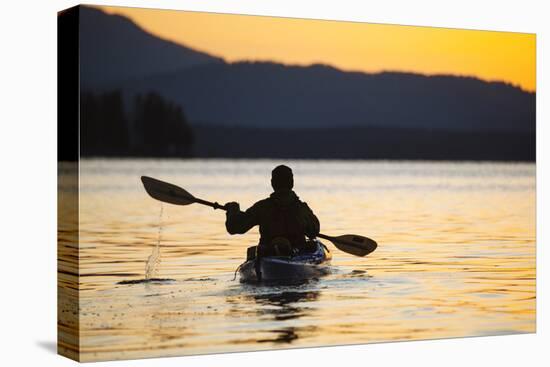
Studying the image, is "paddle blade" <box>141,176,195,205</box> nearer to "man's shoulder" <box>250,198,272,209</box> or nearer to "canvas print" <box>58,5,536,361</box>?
"canvas print" <box>58,5,536,361</box>

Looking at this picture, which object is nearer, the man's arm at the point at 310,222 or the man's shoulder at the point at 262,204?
the man's shoulder at the point at 262,204

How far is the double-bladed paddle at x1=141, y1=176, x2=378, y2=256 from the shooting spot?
11.8m

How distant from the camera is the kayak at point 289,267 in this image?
12.3 m

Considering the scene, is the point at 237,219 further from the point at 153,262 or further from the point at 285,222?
the point at 153,262

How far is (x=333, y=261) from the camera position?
1264 cm

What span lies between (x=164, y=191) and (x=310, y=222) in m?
1.56

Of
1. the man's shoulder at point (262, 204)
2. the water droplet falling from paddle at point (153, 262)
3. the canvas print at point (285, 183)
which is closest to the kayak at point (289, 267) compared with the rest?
the canvas print at point (285, 183)

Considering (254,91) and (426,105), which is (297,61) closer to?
(254,91)

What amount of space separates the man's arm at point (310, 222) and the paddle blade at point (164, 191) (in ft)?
4.09

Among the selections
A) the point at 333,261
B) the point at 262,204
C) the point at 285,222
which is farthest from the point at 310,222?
the point at 262,204

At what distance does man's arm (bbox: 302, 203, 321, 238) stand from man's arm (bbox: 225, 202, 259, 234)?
0.54 meters

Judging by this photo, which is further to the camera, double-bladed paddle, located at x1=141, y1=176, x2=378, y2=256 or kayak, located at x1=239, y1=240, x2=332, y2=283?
kayak, located at x1=239, y1=240, x2=332, y2=283

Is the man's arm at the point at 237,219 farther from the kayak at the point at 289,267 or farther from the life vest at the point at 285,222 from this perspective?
the kayak at the point at 289,267

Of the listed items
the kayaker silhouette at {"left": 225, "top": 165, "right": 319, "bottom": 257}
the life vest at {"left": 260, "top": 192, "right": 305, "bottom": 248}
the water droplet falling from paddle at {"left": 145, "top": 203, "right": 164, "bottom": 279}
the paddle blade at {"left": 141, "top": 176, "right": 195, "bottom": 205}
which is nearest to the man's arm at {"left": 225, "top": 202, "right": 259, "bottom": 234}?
the kayaker silhouette at {"left": 225, "top": 165, "right": 319, "bottom": 257}
